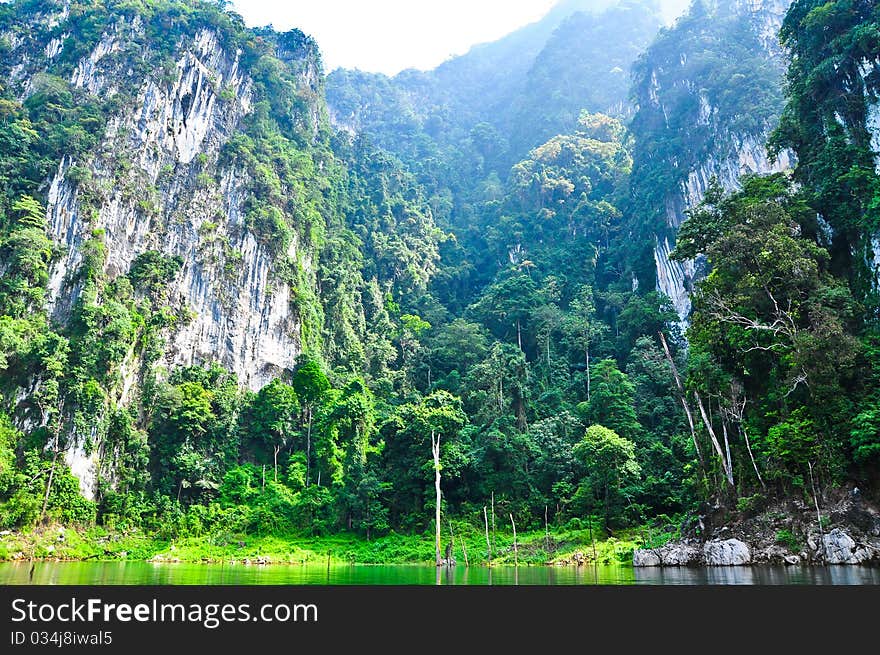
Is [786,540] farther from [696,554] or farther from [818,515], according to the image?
[696,554]

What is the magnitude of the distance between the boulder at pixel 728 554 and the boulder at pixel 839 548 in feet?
7.47

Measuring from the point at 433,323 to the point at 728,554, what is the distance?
4303cm

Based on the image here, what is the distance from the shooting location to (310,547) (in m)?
31.9

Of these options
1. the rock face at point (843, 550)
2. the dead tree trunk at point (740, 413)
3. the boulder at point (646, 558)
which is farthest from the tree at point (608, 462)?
the rock face at point (843, 550)

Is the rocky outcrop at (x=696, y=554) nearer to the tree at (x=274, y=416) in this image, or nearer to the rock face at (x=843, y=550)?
the rock face at (x=843, y=550)

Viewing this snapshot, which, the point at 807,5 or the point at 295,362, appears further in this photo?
the point at 295,362

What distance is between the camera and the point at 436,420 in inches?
1276

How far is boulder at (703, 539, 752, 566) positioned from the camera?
57.2 ft

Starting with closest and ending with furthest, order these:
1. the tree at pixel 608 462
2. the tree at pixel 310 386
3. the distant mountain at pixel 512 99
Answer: the tree at pixel 608 462 < the tree at pixel 310 386 < the distant mountain at pixel 512 99

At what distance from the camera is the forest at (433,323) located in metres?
20.7

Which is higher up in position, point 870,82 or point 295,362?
point 870,82
